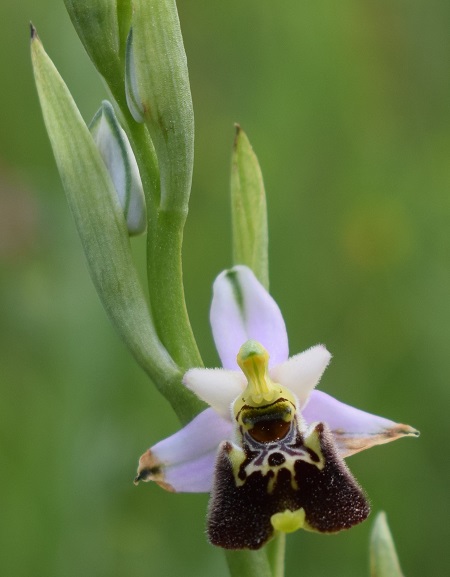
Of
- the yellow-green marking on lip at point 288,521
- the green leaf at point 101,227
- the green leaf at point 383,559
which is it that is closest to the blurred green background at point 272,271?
the green leaf at point 383,559

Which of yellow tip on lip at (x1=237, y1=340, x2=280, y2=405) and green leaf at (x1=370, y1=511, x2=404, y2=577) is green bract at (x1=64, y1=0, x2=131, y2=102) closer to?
yellow tip on lip at (x1=237, y1=340, x2=280, y2=405)

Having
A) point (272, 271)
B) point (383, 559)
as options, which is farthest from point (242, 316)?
point (272, 271)

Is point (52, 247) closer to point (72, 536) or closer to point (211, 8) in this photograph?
point (72, 536)

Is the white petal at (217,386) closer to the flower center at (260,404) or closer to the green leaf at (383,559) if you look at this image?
the flower center at (260,404)

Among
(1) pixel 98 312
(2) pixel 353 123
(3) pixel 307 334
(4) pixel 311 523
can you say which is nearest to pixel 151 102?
(4) pixel 311 523

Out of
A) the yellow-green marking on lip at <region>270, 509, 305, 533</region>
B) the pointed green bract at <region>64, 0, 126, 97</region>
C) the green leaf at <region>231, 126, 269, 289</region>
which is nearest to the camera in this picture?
the yellow-green marking on lip at <region>270, 509, 305, 533</region>

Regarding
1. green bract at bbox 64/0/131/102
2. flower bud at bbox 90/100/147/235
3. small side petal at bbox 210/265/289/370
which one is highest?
green bract at bbox 64/0/131/102

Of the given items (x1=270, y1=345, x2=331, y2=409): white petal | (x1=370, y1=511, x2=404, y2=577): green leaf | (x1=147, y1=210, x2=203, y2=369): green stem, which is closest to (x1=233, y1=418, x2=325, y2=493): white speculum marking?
(x1=270, y1=345, x2=331, y2=409): white petal
